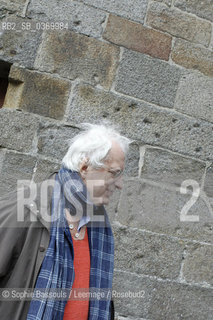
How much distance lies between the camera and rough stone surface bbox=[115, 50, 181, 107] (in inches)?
124

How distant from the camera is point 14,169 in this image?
9.23 ft

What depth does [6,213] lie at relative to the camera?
1792 mm

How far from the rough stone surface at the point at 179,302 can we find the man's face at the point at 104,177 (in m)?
1.22

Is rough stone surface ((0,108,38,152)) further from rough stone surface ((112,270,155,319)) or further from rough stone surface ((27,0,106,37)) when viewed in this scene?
rough stone surface ((112,270,155,319))

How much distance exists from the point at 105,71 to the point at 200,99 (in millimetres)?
804

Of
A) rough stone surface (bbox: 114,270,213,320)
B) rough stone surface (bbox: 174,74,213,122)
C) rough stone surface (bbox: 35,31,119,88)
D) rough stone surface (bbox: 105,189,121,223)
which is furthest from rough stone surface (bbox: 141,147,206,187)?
rough stone surface (bbox: 114,270,213,320)

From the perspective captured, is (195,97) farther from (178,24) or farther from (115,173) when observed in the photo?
(115,173)

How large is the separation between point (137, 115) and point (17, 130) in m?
0.89

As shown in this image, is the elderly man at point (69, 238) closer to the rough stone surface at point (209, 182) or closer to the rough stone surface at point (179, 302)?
the rough stone surface at point (179, 302)

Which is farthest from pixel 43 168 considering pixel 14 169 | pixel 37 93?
pixel 37 93

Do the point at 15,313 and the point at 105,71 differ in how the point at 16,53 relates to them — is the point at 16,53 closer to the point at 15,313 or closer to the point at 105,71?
the point at 105,71

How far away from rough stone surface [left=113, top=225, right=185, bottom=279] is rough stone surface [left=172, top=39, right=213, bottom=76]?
1.37 m

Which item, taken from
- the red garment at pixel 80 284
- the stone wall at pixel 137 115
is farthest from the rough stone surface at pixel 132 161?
the red garment at pixel 80 284

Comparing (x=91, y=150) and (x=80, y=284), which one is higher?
(x=91, y=150)
